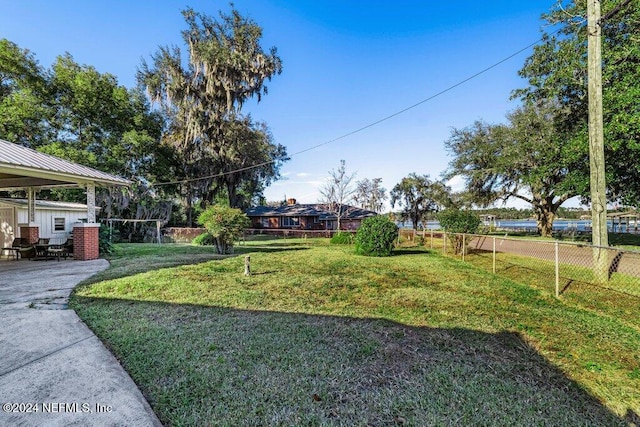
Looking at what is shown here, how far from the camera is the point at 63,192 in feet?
71.5

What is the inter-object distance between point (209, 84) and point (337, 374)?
24660 millimetres

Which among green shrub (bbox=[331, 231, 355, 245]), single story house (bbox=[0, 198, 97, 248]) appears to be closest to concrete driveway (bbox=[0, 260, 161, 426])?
single story house (bbox=[0, 198, 97, 248])

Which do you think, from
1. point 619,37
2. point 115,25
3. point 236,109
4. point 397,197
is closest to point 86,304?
point 115,25

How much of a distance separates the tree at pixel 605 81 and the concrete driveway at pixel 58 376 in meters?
14.1

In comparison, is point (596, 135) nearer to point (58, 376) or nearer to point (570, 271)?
point (570, 271)

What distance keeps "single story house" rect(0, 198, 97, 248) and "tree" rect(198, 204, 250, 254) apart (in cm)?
552

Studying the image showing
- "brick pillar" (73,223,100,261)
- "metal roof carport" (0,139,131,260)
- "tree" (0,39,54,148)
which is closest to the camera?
"metal roof carport" (0,139,131,260)

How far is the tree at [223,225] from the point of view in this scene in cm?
1187

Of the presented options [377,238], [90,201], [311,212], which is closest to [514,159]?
[377,238]

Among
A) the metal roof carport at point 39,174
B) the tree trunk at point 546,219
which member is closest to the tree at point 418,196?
the tree trunk at point 546,219

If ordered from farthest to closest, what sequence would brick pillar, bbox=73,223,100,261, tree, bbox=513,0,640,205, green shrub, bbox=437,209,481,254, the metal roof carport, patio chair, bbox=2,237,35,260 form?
green shrub, bbox=437,209,481,254
patio chair, bbox=2,237,35,260
tree, bbox=513,0,640,205
brick pillar, bbox=73,223,100,261
the metal roof carport

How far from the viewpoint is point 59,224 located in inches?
532

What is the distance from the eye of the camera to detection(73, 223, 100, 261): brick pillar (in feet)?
33.6

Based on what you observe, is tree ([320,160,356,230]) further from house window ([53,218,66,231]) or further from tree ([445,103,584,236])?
house window ([53,218,66,231])
